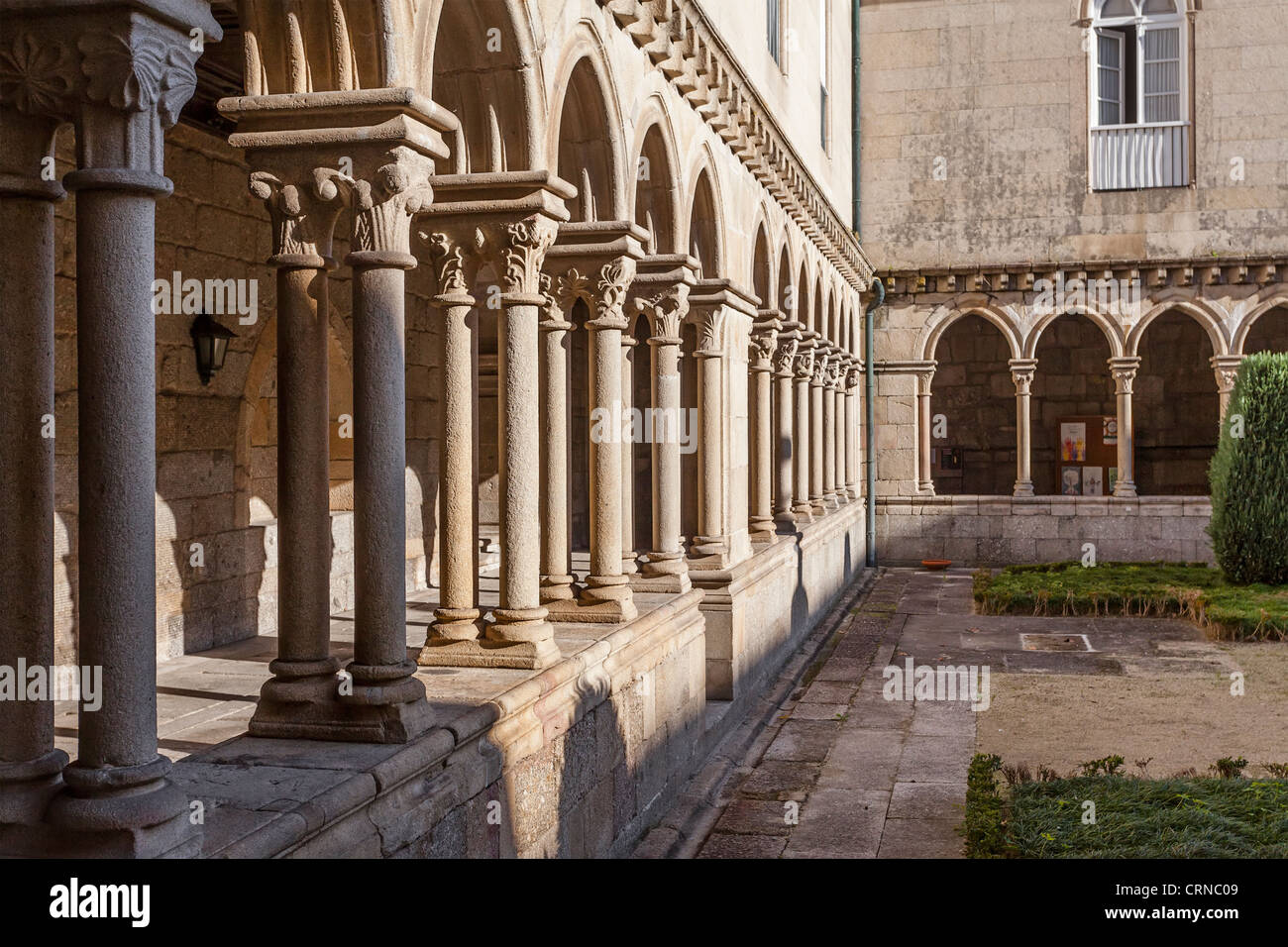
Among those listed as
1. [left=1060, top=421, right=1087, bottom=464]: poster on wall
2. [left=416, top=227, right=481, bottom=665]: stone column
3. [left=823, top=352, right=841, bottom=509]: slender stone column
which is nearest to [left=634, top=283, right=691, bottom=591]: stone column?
[left=416, top=227, right=481, bottom=665]: stone column

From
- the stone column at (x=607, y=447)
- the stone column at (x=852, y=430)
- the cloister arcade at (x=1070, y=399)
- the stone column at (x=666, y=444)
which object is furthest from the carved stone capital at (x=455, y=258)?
the cloister arcade at (x=1070, y=399)

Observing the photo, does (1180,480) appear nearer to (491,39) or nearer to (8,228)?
(491,39)

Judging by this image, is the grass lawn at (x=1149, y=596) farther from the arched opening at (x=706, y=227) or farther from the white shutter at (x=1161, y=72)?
the white shutter at (x=1161, y=72)

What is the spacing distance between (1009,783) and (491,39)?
4.07 meters

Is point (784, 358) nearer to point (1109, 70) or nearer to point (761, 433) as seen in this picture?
point (761, 433)

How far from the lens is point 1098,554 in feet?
57.7

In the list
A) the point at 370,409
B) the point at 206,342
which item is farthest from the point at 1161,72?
the point at 370,409

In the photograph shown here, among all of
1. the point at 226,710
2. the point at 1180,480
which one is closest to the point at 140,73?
the point at 226,710

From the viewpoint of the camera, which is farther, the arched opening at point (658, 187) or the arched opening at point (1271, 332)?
the arched opening at point (1271, 332)

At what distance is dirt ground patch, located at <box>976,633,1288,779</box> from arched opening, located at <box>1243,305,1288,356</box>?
1117cm

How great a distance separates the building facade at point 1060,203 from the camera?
693 inches

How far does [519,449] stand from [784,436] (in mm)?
7186

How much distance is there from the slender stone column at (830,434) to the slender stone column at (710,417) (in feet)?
21.2

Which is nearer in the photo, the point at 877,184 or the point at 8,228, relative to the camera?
the point at 8,228
